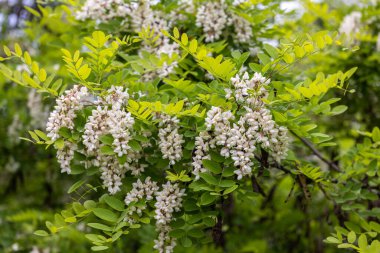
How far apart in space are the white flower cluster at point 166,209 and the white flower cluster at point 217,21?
2.58 ft

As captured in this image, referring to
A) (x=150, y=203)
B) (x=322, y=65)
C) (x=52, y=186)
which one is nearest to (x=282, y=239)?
(x=322, y=65)

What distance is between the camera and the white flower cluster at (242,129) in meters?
1.69

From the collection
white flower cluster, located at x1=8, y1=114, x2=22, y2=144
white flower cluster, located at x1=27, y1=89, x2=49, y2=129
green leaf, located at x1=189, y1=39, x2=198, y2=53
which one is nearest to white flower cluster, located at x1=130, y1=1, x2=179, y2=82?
green leaf, located at x1=189, y1=39, x2=198, y2=53

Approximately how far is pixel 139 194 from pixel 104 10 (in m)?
0.96

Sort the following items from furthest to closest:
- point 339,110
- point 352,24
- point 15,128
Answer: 1. point 15,128
2. point 352,24
3. point 339,110

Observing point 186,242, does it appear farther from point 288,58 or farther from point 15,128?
point 15,128

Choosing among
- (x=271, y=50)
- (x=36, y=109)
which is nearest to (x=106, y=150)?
(x=271, y=50)

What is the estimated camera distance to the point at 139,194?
1.82 metres

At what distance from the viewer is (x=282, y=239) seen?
3.71 metres

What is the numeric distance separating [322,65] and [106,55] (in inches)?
63.8

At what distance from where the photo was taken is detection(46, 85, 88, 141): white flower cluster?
5.89ft

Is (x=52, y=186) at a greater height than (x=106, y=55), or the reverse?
(x=106, y=55)

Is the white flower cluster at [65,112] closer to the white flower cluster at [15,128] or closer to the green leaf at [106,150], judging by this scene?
the green leaf at [106,150]

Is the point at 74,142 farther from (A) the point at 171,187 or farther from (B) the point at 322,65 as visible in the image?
(B) the point at 322,65
